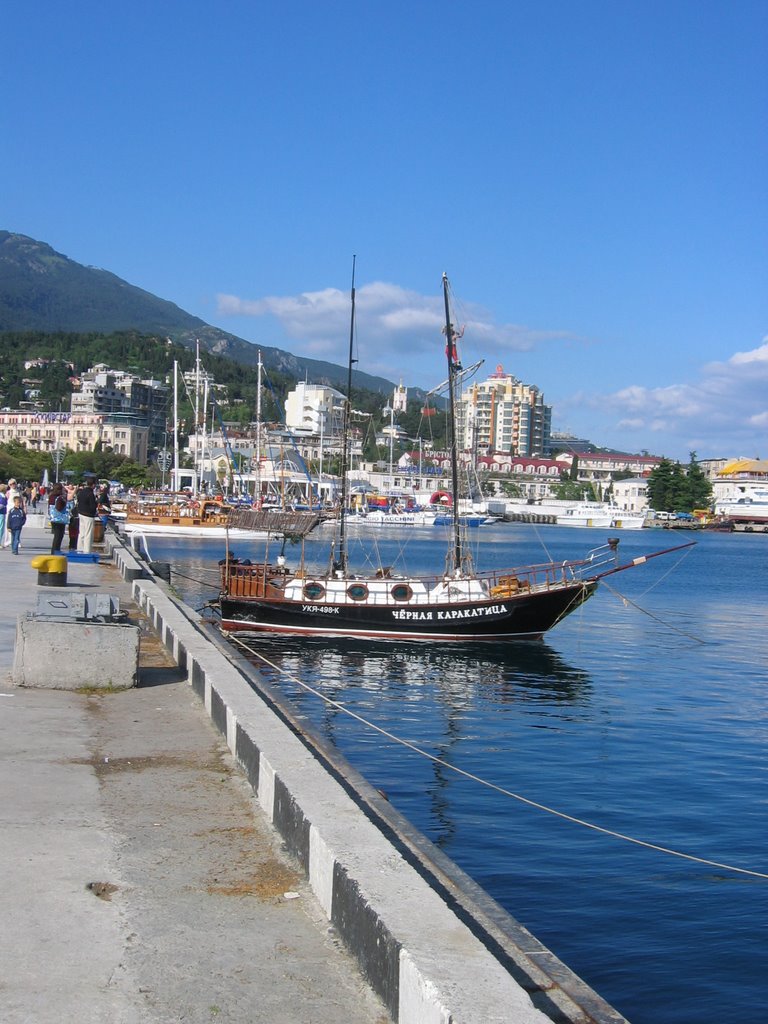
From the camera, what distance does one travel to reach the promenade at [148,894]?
4727mm

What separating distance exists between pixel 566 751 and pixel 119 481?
143 m

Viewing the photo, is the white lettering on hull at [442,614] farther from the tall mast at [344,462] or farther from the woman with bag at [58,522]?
the woman with bag at [58,522]

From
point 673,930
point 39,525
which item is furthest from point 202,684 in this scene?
point 39,525

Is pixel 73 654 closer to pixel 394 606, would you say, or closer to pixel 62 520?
pixel 62 520

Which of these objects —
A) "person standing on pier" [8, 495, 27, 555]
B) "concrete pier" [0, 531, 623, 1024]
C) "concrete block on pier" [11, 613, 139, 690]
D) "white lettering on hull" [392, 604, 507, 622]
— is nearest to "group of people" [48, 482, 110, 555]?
"person standing on pier" [8, 495, 27, 555]

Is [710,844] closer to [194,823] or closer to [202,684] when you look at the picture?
[202,684]

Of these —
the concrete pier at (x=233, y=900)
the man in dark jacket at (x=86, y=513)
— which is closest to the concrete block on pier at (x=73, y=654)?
the concrete pier at (x=233, y=900)

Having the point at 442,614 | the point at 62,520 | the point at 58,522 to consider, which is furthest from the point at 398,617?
the point at 58,522

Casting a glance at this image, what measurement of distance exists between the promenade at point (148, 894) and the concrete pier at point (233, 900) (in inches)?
0.5

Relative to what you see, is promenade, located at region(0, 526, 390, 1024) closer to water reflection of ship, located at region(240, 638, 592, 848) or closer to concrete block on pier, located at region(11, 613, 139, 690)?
concrete block on pier, located at region(11, 613, 139, 690)

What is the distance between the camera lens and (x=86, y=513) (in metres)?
28.8

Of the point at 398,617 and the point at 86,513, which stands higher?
the point at 86,513

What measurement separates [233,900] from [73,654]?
5969 mm

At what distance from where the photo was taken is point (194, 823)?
7.21 metres
